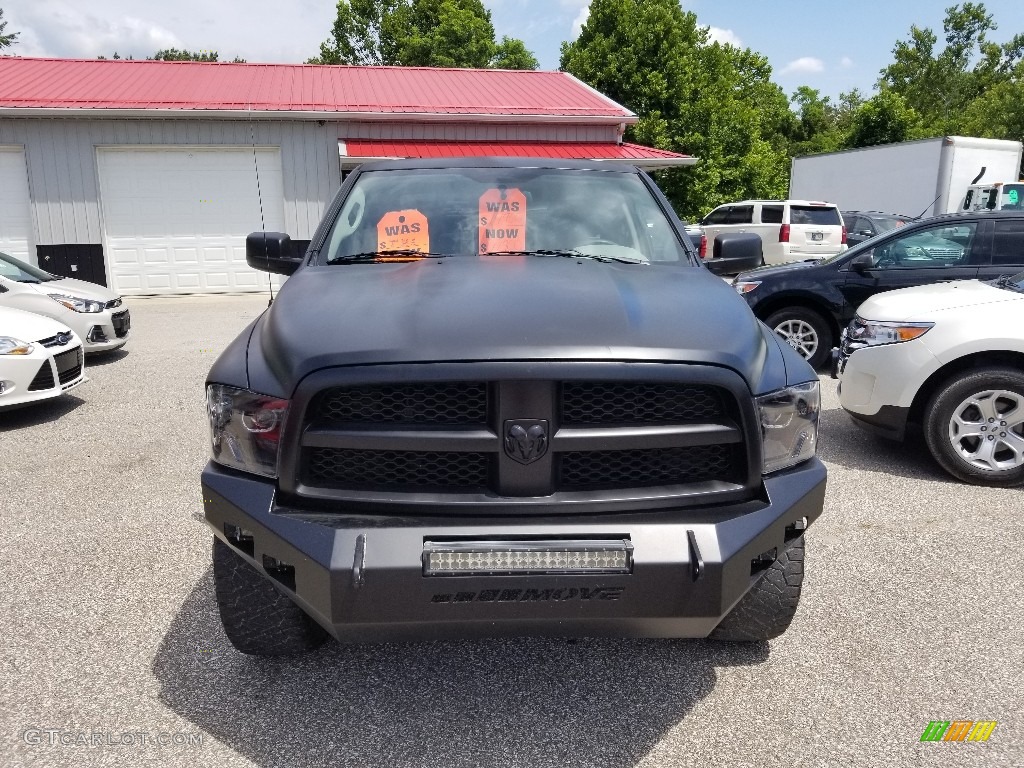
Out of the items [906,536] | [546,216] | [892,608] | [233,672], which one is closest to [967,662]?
[892,608]

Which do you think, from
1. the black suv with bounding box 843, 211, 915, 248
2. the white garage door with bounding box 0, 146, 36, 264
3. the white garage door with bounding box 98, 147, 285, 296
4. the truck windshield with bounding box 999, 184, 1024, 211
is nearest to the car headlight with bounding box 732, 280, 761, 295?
the white garage door with bounding box 98, 147, 285, 296

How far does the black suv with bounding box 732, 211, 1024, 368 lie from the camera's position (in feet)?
24.2

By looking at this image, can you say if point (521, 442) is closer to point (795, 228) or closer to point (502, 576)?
point (502, 576)

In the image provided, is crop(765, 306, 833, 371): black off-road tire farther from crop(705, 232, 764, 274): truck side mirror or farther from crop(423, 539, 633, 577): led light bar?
crop(423, 539, 633, 577): led light bar

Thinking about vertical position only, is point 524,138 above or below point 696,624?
above

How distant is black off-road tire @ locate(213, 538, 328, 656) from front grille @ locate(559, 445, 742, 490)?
107cm

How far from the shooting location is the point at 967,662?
2.88 metres

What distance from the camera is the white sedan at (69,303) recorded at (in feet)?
27.1

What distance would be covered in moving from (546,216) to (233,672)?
7.27 ft

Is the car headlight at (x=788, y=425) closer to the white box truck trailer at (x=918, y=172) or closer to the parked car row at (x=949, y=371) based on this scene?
the parked car row at (x=949, y=371)

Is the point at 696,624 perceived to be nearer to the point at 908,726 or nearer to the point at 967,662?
the point at 908,726

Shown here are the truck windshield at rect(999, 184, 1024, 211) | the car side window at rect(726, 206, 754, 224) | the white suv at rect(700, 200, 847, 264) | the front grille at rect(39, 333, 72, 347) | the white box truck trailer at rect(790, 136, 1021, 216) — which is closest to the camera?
the front grille at rect(39, 333, 72, 347)

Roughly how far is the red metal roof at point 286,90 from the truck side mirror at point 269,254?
503 inches

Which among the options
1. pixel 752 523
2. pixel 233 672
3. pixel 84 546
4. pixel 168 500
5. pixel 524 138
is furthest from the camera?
pixel 524 138
